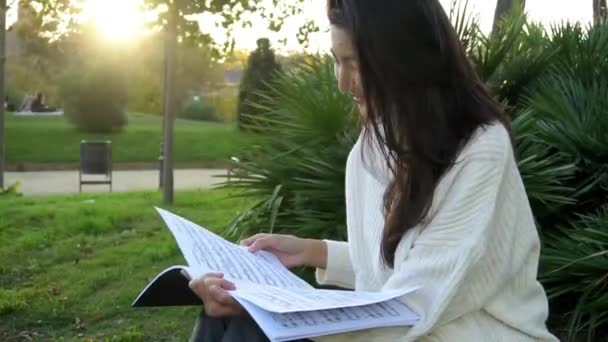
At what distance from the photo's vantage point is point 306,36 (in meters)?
9.93

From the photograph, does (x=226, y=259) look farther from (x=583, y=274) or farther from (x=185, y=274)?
(x=583, y=274)

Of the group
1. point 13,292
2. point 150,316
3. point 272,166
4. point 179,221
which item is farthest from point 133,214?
point 179,221

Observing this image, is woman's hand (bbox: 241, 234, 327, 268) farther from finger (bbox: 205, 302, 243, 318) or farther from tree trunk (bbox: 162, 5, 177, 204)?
tree trunk (bbox: 162, 5, 177, 204)

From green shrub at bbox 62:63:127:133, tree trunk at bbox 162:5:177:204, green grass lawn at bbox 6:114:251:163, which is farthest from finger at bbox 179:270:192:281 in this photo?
green shrub at bbox 62:63:127:133

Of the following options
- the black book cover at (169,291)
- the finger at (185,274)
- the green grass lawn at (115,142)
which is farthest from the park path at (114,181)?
the finger at (185,274)

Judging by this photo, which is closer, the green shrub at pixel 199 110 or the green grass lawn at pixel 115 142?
the green grass lawn at pixel 115 142

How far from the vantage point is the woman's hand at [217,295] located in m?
1.72

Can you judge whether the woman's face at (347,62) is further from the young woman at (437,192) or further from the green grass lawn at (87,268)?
the green grass lawn at (87,268)

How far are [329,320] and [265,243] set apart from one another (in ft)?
2.17

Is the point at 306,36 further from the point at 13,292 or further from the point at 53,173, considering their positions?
the point at 53,173

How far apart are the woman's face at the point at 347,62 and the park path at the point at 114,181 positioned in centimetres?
1201

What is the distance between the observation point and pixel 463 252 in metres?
1.62

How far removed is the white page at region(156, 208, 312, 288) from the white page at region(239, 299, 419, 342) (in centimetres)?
27

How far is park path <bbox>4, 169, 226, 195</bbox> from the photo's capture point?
15.1 m
